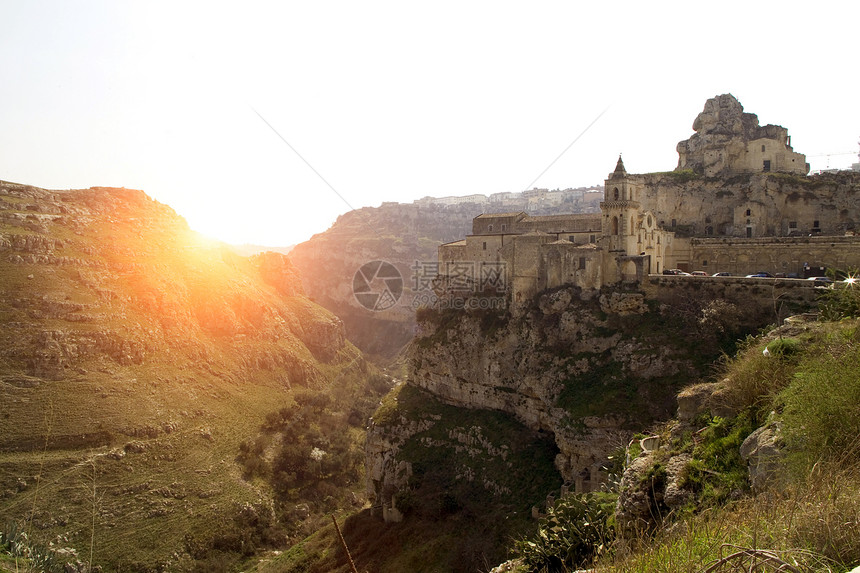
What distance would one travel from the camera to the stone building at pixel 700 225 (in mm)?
34000

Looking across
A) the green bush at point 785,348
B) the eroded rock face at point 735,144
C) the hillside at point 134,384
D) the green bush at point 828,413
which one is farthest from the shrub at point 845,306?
the eroded rock face at point 735,144

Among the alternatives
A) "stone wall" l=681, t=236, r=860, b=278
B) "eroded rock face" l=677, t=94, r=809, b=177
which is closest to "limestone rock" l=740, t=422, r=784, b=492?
"stone wall" l=681, t=236, r=860, b=278

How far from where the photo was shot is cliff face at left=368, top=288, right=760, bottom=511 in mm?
28125

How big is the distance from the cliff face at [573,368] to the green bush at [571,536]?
568 inches

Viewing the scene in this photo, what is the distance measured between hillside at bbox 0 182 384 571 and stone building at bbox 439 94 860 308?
24780mm

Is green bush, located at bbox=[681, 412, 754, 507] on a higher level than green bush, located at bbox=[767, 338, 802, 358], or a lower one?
lower

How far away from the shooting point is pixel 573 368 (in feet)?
104

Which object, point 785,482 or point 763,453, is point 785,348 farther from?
point 785,482

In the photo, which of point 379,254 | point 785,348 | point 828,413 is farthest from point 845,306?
point 379,254

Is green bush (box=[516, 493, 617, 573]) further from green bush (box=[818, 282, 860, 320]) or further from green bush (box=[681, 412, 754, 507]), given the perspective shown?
green bush (box=[818, 282, 860, 320])

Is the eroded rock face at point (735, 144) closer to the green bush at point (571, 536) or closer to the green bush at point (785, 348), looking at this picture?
the green bush at point (785, 348)

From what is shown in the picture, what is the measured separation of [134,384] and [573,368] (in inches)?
1467

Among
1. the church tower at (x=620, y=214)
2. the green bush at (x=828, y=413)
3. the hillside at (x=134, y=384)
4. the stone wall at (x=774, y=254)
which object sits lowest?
the hillside at (x=134, y=384)

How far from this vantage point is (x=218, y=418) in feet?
161
